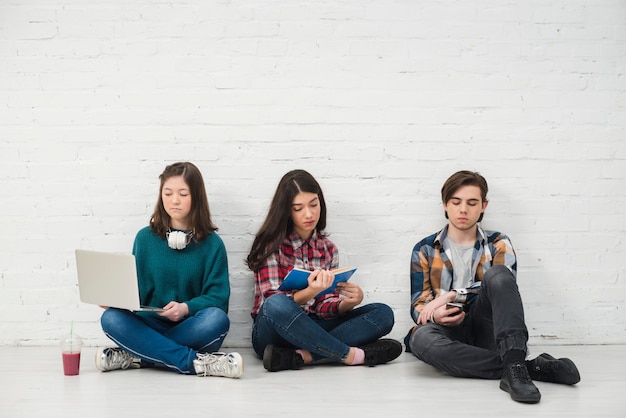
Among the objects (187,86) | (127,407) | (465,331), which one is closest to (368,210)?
(465,331)

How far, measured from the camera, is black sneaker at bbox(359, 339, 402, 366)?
10.6 feet

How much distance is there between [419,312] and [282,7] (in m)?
1.68

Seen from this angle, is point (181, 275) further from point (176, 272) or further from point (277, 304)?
point (277, 304)

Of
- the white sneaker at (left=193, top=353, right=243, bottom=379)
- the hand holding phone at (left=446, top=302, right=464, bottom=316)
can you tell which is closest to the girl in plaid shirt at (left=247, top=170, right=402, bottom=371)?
the white sneaker at (left=193, top=353, right=243, bottom=379)

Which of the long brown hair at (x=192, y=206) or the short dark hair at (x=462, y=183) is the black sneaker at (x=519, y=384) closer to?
the short dark hair at (x=462, y=183)

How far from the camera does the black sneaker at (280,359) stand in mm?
3102

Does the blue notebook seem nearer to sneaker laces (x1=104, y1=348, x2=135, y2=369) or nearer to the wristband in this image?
the wristband

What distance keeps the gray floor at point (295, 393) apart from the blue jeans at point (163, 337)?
75 mm

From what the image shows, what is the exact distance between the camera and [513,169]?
12.3ft

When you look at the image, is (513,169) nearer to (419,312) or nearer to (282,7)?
(419,312)

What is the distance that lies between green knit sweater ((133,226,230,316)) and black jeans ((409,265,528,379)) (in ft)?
3.11

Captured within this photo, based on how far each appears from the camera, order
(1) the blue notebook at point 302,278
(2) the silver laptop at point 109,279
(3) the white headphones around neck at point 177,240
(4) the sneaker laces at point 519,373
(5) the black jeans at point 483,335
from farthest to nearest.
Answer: (3) the white headphones around neck at point 177,240 < (1) the blue notebook at point 302,278 < (2) the silver laptop at point 109,279 < (5) the black jeans at point 483,335 < (4) the sneaker laces at point 519,373

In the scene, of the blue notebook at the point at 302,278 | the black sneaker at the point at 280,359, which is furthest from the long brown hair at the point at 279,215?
the black sneaker at the point at 280,359

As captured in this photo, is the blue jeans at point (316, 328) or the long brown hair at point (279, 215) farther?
the long brown hair at point (279, 215)
